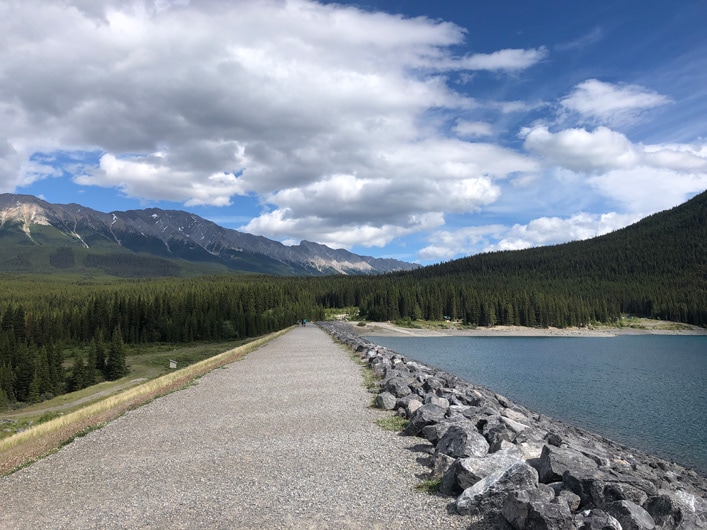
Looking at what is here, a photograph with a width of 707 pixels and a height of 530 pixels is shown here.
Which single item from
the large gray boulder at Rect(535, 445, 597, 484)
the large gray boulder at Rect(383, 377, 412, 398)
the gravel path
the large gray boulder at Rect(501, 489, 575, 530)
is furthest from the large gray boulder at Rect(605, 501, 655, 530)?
the large gray boulder at Rect(383, 377, 412, 398)

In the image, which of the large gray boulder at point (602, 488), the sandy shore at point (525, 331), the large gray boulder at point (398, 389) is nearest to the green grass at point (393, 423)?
the large gray boulder at point (398, 389)

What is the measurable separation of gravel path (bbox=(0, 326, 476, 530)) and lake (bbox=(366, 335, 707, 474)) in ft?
55.7

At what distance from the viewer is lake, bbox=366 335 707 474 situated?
25266mm

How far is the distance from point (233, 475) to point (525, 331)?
137891 mm

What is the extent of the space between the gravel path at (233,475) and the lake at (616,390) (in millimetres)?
16986

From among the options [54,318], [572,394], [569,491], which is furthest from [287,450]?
[54,318]

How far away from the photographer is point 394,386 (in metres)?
21.8

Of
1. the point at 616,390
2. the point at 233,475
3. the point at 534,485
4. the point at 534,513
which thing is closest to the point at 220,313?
the point at 616,390

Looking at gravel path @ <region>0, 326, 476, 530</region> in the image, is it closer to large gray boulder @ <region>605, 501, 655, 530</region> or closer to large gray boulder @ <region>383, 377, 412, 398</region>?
large gray boulder @ <region>383, 377, 412, 398</region>

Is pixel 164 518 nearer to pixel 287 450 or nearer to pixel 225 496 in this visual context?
pixel 225 496

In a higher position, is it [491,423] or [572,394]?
[491,423]

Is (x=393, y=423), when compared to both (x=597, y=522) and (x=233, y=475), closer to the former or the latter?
(x=233, y=475)

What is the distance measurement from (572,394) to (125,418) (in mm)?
33803

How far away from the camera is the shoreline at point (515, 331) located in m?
120
